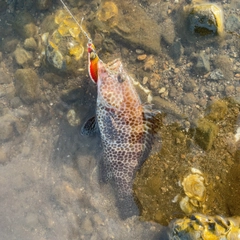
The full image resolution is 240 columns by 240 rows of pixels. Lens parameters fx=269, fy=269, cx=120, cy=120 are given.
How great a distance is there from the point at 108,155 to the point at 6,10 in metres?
4.05

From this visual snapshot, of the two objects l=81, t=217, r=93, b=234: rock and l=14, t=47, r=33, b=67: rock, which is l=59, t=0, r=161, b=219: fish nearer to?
l=81, t=217, r=93, b=234: rock

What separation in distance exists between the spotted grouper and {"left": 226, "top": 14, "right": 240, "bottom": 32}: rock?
216 centimetres

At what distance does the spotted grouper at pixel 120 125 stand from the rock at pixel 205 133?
2.78 ft

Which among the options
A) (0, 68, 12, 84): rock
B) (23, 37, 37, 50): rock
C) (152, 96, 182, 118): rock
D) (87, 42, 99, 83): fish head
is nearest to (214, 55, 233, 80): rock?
(152, 96, 182, 118): rock

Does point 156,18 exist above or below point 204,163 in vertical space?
above

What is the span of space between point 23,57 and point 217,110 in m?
4.17

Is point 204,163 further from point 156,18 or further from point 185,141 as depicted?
point 156,18

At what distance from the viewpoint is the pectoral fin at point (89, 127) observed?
5141 mm

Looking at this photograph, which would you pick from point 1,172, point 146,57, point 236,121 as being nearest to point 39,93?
point 1,172

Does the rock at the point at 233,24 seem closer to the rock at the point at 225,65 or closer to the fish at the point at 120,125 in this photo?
the rock at the point at 225,65

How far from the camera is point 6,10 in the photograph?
6.07 m

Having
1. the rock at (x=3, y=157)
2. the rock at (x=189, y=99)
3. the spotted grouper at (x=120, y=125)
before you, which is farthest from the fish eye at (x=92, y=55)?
the rock at (x=3, y=157)

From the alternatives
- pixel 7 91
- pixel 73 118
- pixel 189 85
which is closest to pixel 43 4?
pixel 7 91

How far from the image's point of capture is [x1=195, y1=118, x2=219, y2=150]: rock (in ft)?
16.1
